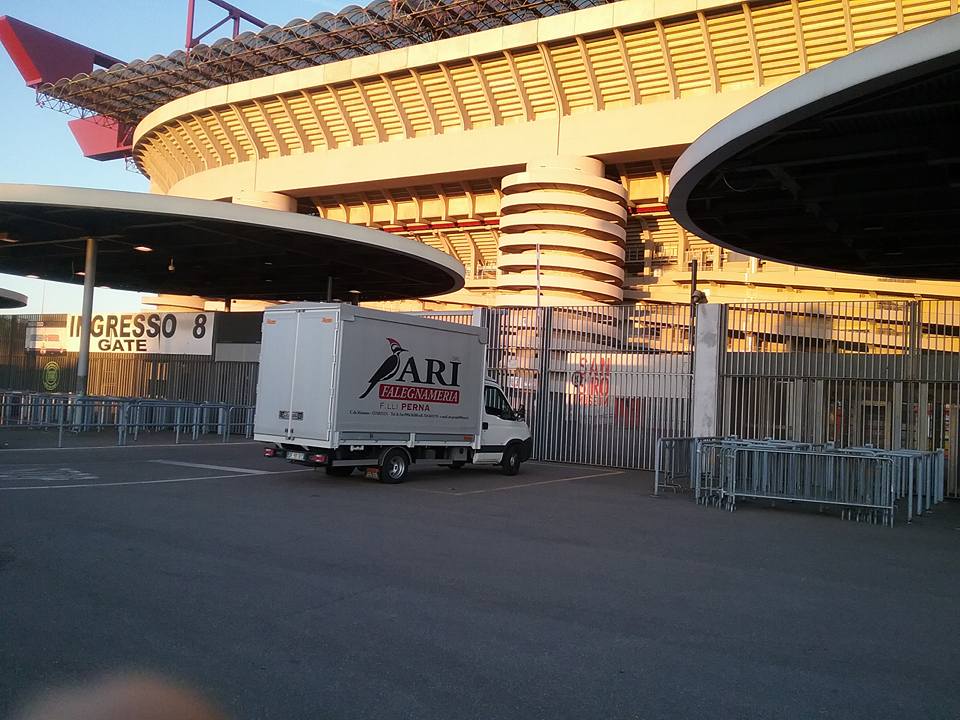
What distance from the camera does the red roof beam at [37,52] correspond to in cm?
5459

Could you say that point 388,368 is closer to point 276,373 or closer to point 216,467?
point 276,373

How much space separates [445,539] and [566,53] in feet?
102

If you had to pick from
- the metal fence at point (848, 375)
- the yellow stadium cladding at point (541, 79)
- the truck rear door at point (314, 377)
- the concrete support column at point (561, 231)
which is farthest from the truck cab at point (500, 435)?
the yellow stadium cladding at point (541, 79)

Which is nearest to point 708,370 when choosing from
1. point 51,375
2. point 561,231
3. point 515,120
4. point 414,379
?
point 414,379

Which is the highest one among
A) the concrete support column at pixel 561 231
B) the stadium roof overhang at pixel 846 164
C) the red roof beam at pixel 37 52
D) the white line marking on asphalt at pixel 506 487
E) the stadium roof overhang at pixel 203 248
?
the red roof beam at pixel 37 52

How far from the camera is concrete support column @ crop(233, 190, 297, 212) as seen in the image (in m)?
47.6

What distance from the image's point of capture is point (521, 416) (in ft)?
61.9

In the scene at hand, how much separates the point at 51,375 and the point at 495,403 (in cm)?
2375

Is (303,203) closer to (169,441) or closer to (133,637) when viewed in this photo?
(169,441)

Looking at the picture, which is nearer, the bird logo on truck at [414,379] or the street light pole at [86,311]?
the bird logo on truck at [414,379]

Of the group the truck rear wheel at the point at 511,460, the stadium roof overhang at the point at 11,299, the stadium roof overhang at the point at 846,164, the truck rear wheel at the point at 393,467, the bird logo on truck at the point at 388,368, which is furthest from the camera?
the stadium roof overhang at the point at 11,299

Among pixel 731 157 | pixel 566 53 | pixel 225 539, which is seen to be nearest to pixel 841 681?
pixel 225 539

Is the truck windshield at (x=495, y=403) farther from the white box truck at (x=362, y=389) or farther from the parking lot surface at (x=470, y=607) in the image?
the parking lot surface at (x=470, y=607)

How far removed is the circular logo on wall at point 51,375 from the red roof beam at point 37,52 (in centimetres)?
3002
